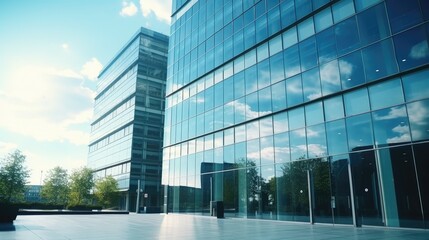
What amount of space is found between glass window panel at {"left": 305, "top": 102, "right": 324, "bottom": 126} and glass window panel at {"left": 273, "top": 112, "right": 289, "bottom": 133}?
6.87ft

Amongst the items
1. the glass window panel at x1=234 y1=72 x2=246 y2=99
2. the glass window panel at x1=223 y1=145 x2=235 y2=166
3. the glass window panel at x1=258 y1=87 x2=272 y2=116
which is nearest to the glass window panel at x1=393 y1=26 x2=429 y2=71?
the glass window panel at x1=258 y1=87 x2=272 y2=116

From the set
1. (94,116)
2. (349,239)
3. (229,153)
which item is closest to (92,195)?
(94,116)

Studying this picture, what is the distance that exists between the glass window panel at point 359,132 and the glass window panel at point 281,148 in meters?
5.41

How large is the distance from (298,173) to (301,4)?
44.9ft

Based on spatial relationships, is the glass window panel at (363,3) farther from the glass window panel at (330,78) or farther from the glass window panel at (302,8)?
the glass window panel at (302,8)

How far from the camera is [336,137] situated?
2103 cm

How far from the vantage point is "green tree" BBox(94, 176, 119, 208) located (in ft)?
208

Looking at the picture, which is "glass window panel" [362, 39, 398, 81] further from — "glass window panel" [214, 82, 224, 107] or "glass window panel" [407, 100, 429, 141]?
"glass window panel" [214, 82, 224, 107]

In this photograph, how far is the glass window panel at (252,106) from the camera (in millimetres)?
28000

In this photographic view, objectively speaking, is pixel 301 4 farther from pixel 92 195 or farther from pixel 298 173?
pixel 92 195

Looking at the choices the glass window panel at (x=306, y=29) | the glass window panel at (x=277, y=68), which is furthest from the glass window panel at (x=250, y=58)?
the glass window panel at (x=306, y=29)

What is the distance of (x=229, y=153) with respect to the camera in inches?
1222

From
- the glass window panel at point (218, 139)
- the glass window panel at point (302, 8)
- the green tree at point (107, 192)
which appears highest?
the glass window panel at point (302, 8)

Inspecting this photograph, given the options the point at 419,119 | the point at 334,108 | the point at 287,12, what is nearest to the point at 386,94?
the point at 419,119
